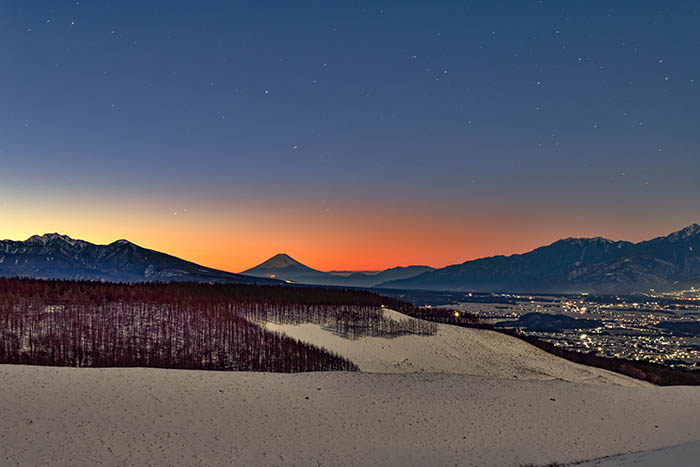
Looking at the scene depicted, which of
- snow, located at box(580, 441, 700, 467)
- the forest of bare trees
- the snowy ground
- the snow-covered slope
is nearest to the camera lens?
snow, located at box(580, 441, 700, 467)

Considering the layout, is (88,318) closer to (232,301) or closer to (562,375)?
(232,301)

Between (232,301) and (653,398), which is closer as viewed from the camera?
(653,398)

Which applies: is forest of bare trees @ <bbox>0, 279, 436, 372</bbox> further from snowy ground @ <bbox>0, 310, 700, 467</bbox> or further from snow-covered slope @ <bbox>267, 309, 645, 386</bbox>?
snowy ground @ <bbox>0, 310, 700, 467</bbox>

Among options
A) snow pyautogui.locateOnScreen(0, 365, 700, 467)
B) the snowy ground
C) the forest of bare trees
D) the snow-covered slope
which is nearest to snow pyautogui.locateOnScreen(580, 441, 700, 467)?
the snowy ground

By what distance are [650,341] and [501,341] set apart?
150 meters

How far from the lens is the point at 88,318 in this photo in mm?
69500

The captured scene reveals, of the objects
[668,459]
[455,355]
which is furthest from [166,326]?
[668,459]

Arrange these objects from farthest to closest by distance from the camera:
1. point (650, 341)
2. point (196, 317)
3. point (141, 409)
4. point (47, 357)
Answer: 1. point (650, 341)
2. point (196, 317)
3. point (47, 357)
4. point (141, 409)

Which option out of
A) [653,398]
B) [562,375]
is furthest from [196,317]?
[653,398]

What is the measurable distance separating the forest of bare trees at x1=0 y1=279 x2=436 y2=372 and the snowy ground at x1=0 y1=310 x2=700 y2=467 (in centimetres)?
1831

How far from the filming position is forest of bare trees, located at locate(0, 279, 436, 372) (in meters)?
55.2

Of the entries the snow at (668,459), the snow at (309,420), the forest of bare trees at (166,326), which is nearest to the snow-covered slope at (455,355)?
the forest of bare trees at (166,326)

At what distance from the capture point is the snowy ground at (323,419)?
25.2m

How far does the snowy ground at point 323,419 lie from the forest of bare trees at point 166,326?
60.1ft
